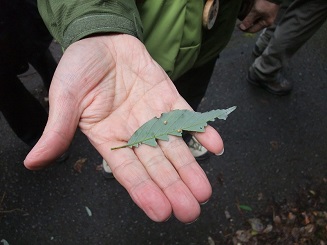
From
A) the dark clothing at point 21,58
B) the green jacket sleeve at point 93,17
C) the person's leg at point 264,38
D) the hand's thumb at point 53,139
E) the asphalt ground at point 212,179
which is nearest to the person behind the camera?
the hand's thumb at point 53,139

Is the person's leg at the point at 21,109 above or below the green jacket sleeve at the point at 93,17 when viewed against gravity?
below

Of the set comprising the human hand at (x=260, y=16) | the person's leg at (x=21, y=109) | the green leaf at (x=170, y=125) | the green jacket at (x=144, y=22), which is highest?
the green jacket at (x=144, y=22)

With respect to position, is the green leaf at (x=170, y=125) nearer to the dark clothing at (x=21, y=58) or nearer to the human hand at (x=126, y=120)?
the human hand at (x=126, y=120)

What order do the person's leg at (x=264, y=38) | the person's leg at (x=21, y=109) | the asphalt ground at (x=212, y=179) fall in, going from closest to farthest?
the person's leg at (x=21, y=109) → the asphalt ground at (x=212, y=179) → the person's leg at (x=264, y=38)

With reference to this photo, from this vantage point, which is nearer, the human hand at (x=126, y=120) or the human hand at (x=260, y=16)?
the human hand at (x=126, y=120)

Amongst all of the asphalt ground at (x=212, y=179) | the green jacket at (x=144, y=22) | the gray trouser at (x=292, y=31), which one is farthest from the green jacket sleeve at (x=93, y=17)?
the gray trouser at (x=292, y=31)

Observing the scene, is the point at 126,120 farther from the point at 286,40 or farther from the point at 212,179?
the point at 286,40

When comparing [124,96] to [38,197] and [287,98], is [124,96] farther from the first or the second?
[287,98]

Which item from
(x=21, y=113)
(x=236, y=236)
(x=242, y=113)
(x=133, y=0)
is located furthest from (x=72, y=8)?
(x=242, y=113)

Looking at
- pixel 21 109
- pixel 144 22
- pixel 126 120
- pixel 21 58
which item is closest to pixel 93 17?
pixel 144 22
